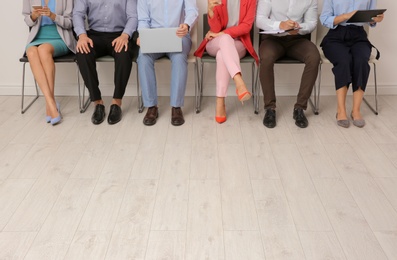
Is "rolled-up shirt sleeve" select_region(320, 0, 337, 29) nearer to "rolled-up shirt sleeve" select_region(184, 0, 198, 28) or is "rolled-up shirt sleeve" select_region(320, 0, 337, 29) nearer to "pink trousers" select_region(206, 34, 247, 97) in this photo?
"pink trousers" select_region(206, 34, 247, 97)

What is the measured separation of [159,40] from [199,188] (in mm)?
1406

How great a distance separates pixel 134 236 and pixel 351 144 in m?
1.80

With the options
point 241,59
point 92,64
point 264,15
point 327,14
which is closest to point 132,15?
point 92,64

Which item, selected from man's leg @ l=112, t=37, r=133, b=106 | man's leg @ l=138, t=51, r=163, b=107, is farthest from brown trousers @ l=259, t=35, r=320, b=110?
man's leg @ l=112, t=37, r=133, b=106

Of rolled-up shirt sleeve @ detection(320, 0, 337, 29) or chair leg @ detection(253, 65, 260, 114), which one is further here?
chair leg @ detection(253, 65, 260, 114)

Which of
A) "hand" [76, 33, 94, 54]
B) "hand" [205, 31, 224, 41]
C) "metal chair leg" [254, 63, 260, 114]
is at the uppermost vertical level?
"hand" [205, 31, 224, 41]

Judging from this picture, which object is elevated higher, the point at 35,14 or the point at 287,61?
the point at 35,14

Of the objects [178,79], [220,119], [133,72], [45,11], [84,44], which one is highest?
[45,11]

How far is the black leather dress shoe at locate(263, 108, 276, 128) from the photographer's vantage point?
3.97m

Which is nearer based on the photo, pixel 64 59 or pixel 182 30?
pixel 182 30

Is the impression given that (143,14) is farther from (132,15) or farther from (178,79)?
(178,79)

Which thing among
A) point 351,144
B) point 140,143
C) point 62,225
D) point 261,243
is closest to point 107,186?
point 62,225

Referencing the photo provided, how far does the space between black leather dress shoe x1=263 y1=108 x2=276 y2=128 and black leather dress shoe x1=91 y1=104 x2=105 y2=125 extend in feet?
4.17

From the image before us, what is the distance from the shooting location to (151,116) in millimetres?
4090
